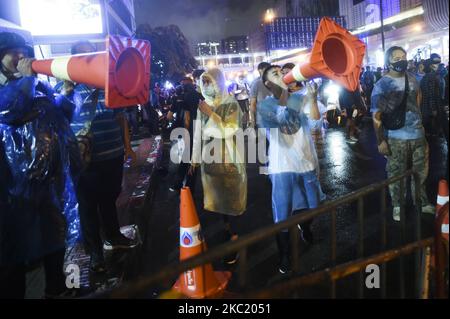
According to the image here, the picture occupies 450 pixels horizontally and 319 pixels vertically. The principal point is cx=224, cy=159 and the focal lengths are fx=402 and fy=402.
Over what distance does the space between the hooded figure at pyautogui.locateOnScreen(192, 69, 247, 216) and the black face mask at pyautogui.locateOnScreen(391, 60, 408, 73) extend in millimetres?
1863

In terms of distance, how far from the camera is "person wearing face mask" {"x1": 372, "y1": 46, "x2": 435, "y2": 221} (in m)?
4.54

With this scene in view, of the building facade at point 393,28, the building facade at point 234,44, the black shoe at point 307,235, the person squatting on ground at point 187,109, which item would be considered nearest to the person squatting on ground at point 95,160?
the black shoe at point 307,235

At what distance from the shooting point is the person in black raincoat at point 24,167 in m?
2.66

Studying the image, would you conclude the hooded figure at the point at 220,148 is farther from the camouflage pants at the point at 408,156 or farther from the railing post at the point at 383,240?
the camouflage pants at the point at 408,156

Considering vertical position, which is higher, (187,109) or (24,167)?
(187,109)

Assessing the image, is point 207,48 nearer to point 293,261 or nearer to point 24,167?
point 24,167

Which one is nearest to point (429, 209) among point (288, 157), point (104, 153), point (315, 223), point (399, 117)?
point (399, 117)

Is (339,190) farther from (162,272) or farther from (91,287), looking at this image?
(162,272)

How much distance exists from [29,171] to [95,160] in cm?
99

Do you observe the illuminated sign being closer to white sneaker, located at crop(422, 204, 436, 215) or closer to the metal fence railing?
white sneaker, located at crop(422, 204, 436, 215)

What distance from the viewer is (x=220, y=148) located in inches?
162

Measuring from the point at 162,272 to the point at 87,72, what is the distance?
1534mm

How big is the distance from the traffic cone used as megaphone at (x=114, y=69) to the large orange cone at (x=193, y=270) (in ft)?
3.70

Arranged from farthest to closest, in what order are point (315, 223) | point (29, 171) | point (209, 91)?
point (315, 223), point (209, 91), point (29, 171)
